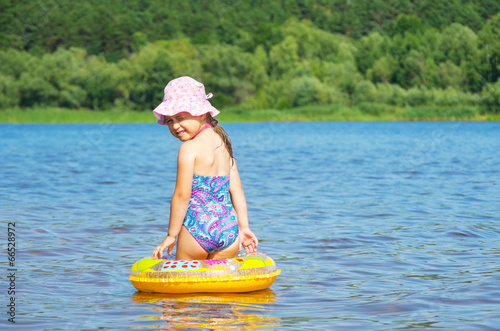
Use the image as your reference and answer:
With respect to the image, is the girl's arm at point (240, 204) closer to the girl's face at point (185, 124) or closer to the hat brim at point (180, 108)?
the girl's face at point (185, 124)

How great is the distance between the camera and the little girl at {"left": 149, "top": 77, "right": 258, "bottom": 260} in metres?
5.62

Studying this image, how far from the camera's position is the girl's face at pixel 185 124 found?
5.70m

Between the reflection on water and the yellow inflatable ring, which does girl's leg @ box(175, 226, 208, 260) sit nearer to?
the yellow inflatable ring

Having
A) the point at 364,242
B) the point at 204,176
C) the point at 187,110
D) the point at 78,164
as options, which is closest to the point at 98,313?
the point at 204,176

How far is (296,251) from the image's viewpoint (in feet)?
27.1

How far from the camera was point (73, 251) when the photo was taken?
8.24 metres

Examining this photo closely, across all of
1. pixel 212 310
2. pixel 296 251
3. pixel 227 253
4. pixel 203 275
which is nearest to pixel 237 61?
pixel 296 251

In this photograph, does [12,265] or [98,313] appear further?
[12,265]

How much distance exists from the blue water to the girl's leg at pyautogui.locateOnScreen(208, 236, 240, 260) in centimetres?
34

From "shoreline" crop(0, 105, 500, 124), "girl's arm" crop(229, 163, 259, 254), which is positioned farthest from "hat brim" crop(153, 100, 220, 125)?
"shoreline" crop(0, 105, 500, 124)

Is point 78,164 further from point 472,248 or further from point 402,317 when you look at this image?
point 402,317

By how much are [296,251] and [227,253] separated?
95.5 inches

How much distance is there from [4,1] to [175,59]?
1556 inches

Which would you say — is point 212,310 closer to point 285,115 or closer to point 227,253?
point 227,253
